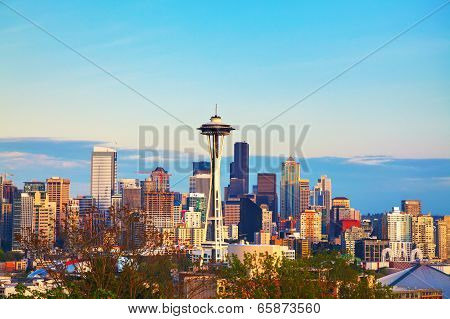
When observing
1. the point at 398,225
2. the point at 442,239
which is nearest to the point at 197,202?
the point at 398,225

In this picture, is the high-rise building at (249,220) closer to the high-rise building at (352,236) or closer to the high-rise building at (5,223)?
the high-rise building at (352,236)

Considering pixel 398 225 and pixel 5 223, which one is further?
pixel 398 225

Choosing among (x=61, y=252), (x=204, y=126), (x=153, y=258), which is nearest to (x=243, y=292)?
(x=153, y=258)

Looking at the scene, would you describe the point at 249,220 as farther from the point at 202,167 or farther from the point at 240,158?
the point at 240,158

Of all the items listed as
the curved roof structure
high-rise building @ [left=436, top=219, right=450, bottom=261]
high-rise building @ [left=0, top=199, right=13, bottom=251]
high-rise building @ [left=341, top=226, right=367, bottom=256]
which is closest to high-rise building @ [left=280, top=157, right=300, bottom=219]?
high-rise building @ [left=341, top=226, right=367, bottom=256]

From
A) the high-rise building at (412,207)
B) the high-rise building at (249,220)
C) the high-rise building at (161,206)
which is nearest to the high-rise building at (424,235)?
the high-rise building at (412,207)
